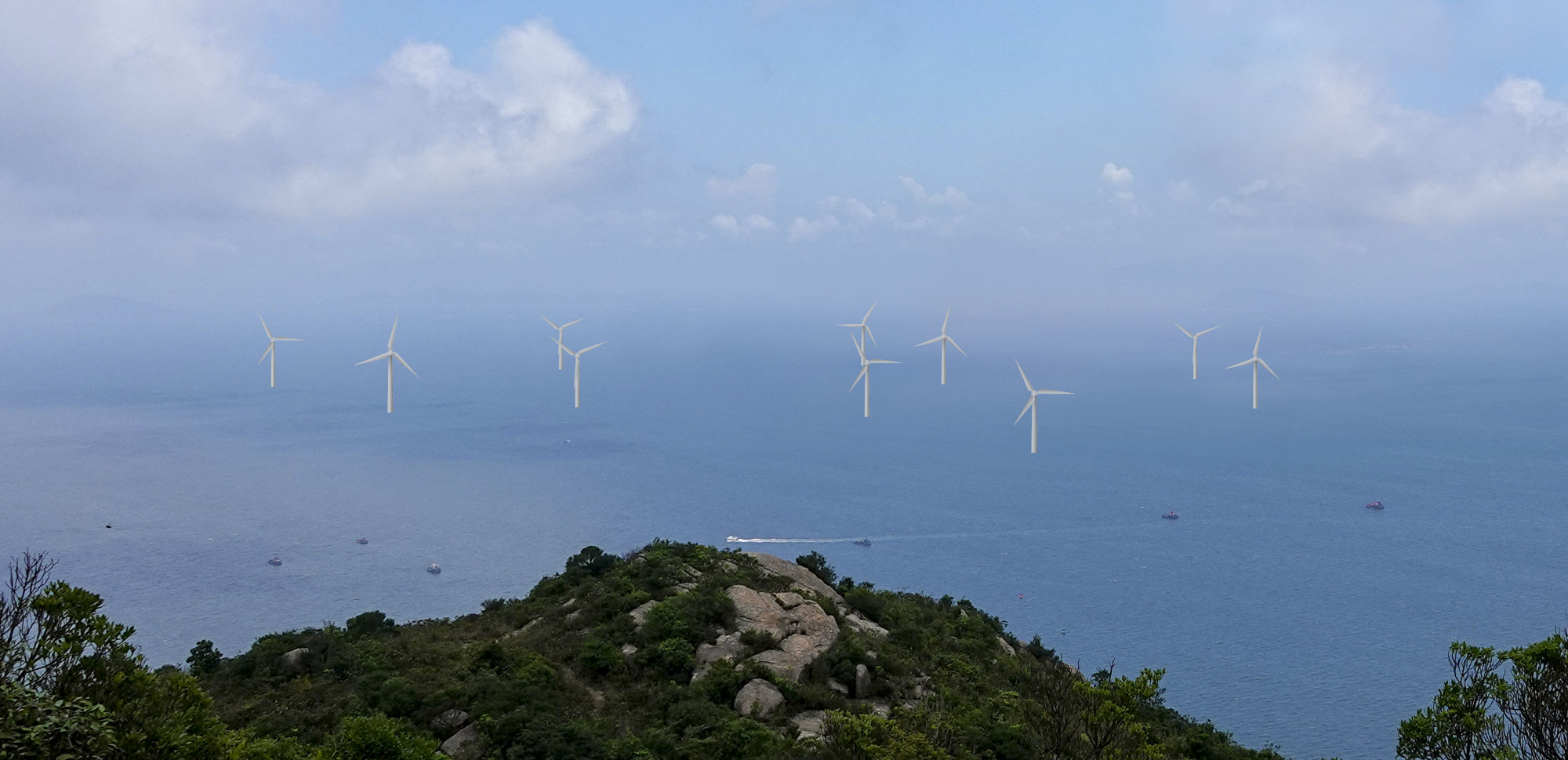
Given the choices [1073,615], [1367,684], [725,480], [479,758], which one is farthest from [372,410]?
[479,758]

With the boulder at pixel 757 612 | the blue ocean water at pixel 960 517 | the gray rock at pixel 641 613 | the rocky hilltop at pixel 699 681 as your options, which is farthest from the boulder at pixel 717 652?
the blue ocean water at pixel 960 517

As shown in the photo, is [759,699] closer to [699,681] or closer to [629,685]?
[699,681]

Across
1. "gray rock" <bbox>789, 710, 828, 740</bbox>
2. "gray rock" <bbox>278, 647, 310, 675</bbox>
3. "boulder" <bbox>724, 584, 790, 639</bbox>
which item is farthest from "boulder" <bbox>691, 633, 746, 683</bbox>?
"gray rock" <bbox>278, 647, 310, 675</bbox>

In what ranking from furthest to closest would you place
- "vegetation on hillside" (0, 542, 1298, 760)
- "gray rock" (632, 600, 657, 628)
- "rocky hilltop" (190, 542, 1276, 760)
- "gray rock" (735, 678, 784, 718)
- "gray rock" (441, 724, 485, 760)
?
"gray rock" (632, 600, 657, 628), "gray rock" (735, 678, 784, 718), "gray rock" (441, 724, 485, 760), "rocky hilltop" (190, 542, 1276, 760), "vegetation on hillside" (0, 542, 1298, 760)

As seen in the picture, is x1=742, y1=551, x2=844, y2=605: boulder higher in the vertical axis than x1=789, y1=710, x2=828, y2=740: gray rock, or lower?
higher

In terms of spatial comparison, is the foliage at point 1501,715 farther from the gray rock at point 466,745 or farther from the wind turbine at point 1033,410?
the wind turbine at point 1033,410

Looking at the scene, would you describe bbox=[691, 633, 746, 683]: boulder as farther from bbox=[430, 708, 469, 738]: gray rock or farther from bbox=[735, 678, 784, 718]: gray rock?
bbox=[430, 708, 469, 738]: gray rock
